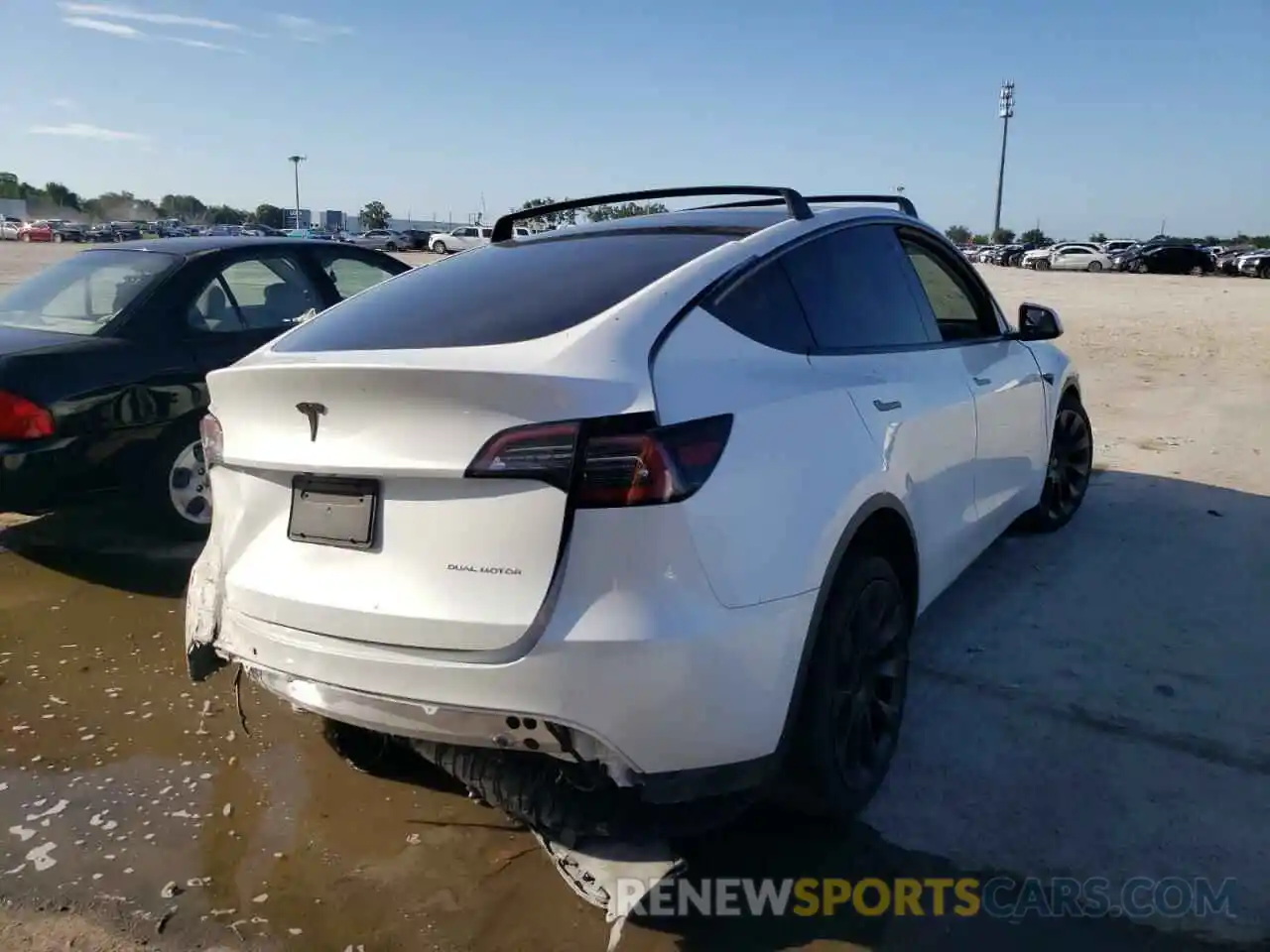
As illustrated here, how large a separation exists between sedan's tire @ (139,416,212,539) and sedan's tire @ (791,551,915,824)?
3.62 metres

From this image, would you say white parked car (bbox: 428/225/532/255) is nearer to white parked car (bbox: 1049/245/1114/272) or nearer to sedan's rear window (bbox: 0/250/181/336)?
white parked car (bbox: 1049/245/1114/272)

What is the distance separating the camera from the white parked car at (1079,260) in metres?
52.1

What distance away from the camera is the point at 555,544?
7.25 feet

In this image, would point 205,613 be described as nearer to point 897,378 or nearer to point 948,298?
point 897,378

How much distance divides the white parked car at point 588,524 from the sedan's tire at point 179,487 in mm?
2562

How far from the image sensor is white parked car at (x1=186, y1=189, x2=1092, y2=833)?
2.22 meters

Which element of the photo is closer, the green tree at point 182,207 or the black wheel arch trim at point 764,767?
the black wheel arch trim at point 764,767

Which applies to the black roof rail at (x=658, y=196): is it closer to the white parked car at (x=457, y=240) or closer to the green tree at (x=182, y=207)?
the white parked car at (x=457, y=240)

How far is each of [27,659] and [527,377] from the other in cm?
321

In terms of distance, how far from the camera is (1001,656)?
405 cm

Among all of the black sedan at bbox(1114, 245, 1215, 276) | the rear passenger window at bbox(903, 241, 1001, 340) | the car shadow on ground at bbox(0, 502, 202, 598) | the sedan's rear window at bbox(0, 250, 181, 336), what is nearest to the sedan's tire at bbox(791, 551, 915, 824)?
the rear passenger window at bbox(903, 241, 1001, 340)

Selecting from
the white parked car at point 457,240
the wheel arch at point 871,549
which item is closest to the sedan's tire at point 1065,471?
the wheel arch at point 871,549

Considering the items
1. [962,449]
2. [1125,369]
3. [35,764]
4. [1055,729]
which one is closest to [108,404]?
[35,764]

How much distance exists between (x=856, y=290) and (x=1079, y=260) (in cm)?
5536
